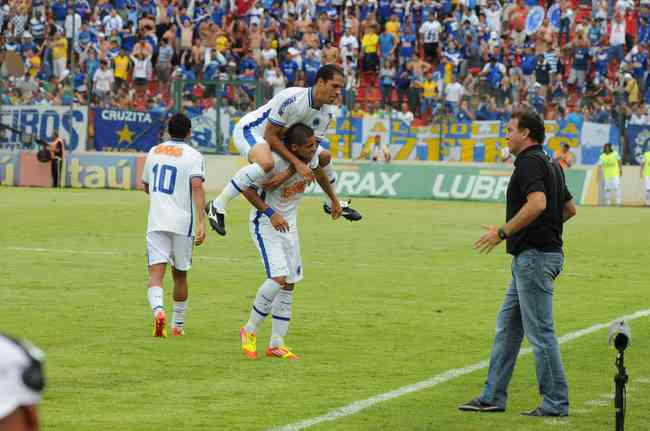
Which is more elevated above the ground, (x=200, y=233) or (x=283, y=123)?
(x=283, y=123)

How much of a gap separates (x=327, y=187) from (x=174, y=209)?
1.43 metres

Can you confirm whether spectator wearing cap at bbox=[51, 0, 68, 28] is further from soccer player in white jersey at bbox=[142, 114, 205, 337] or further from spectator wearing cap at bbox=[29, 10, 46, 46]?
soccer player in white jersey at bbox=[142, 114, 205, 337]

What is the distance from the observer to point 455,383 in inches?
380

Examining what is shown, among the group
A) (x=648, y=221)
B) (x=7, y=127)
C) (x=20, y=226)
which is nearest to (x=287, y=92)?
(x=20, y=226)

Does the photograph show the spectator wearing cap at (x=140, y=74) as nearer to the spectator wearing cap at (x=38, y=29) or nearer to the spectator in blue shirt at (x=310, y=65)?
the spectator wearing cap at (x=38, y=29)

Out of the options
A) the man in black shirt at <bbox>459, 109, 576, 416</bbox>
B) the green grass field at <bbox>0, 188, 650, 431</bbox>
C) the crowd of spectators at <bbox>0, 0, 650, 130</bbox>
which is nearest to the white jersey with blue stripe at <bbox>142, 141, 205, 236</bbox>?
the green grass field at <bbox>0, 188, 650, 431</bbox>

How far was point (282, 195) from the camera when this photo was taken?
10.5 m

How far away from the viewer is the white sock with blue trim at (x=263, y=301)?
406 inches

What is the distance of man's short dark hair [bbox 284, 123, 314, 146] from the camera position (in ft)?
33.5

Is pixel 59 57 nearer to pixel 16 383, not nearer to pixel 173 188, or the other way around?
pixel 173 188

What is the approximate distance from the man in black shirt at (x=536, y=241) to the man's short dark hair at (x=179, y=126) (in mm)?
4169

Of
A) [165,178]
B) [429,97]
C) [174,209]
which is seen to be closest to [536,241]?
[174,209]

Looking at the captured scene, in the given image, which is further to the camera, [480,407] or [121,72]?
[121,72]

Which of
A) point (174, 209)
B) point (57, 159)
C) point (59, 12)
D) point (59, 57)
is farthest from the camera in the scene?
point (59, 12)
